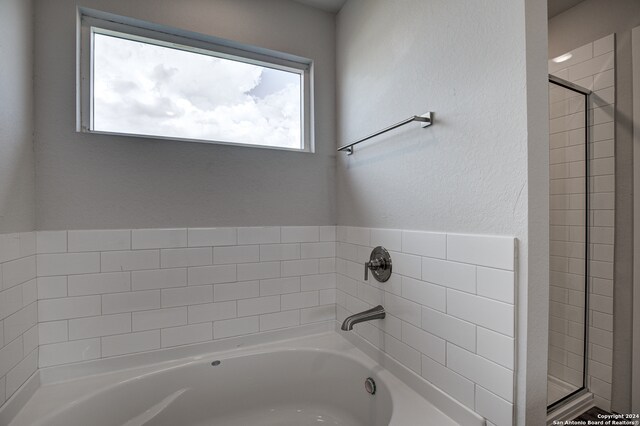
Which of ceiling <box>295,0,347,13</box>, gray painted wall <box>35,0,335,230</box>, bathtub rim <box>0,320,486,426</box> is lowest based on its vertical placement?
bathtub rim <box>0,320,486,426</box>

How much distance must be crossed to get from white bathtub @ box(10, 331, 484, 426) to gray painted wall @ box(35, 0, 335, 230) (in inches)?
28.1

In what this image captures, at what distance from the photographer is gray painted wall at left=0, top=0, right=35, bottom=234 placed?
1.04 m

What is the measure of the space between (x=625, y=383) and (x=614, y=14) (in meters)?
1.89

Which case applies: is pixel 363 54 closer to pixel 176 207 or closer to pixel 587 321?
pixel 176 207

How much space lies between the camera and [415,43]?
1.20 metres

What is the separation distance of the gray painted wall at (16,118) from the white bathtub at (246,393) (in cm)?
76

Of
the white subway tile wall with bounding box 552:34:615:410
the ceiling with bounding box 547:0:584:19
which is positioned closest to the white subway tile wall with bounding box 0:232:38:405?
the white subway tile wall with bounding box 552:34:615:410

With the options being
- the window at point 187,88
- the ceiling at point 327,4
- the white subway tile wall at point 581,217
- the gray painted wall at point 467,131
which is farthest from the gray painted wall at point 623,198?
the window at point 187,88

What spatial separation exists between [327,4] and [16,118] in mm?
1676

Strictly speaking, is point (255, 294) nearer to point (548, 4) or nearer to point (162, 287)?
point (162, 287)

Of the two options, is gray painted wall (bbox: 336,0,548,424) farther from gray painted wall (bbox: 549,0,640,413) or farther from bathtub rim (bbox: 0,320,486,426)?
gray painted wall (bbox: 549,0,640,413)

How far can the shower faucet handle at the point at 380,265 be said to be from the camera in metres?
1.34

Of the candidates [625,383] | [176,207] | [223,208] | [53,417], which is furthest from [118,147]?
[625,383]

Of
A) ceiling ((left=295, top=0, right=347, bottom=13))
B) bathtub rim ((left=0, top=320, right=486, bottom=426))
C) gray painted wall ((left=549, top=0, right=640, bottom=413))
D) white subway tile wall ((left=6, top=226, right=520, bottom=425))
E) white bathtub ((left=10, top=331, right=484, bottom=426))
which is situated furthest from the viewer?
ceiling ((left=295, top=0, right=347, bottom=13))
